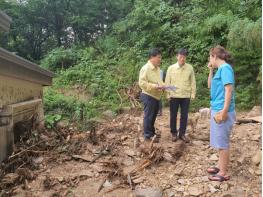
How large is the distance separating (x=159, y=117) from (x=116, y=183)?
15.9 ft

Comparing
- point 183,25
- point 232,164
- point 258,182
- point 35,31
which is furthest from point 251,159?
point 35,31

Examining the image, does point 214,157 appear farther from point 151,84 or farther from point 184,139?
point 151,84

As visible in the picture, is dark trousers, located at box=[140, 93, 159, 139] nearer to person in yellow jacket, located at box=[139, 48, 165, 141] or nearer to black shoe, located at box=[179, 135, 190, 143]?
person in yellow jacket, located at box=[139, 48, 165, 141]

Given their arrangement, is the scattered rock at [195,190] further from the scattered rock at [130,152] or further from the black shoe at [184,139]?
the black shoe at [184,139]

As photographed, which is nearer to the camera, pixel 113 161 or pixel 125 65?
pixel 113 161

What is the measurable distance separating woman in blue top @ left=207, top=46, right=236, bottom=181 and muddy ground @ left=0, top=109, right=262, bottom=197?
0.61 m

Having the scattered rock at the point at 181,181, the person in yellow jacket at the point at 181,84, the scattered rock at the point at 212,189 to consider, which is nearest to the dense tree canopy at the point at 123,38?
the person in yellow jacket at the point at 181,84

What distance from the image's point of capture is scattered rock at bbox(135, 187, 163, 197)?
489 cm

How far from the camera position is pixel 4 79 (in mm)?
6484

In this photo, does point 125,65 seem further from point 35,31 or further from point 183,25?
point 35,31

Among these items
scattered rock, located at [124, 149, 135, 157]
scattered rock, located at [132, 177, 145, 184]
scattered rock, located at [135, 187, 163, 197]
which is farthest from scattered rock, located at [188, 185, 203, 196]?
scattered rock, located at [124, 149, 135, 157]

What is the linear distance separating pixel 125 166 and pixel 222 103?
2020mm

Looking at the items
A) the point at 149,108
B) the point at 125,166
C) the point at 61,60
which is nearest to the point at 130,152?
the point at 125,166

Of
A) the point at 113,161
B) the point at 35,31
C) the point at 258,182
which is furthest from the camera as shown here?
the point at 35,31
